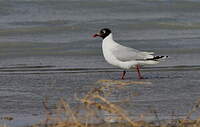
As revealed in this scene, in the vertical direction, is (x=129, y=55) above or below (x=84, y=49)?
below

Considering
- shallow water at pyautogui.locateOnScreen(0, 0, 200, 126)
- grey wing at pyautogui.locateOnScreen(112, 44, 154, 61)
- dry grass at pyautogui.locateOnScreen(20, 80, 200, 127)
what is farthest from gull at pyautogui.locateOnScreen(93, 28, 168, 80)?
dry grass at pyautogui.locateOnScreen(20, 80, 200, 127)

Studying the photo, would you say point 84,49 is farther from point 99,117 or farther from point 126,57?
point 99,117

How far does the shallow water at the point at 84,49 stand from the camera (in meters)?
7.71

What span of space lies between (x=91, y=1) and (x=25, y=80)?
7.95 meters

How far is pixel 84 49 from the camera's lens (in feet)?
38.5

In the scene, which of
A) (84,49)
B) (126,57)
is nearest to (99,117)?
(126,57)

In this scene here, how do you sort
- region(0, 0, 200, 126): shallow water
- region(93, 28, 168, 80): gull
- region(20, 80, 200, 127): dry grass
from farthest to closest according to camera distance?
region(93, 28, 168, 80): gull < region(0, 0, 200, 126): shallow water < region(20, 80, 200, 127): dry grass

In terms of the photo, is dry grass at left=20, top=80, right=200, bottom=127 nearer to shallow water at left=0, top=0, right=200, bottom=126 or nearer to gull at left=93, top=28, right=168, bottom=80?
shallow water at left=0, top=0, right=200, bottom=126

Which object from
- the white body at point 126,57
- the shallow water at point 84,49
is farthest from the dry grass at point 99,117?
the white body at point 126,57

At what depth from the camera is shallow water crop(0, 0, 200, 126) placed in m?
7.71

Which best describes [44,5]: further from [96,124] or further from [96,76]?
[96,124]

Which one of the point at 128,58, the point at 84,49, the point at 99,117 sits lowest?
the point at 99,117

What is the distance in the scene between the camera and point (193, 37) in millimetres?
12992

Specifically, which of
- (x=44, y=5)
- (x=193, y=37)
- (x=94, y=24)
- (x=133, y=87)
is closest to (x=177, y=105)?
(x=133, y=87)
